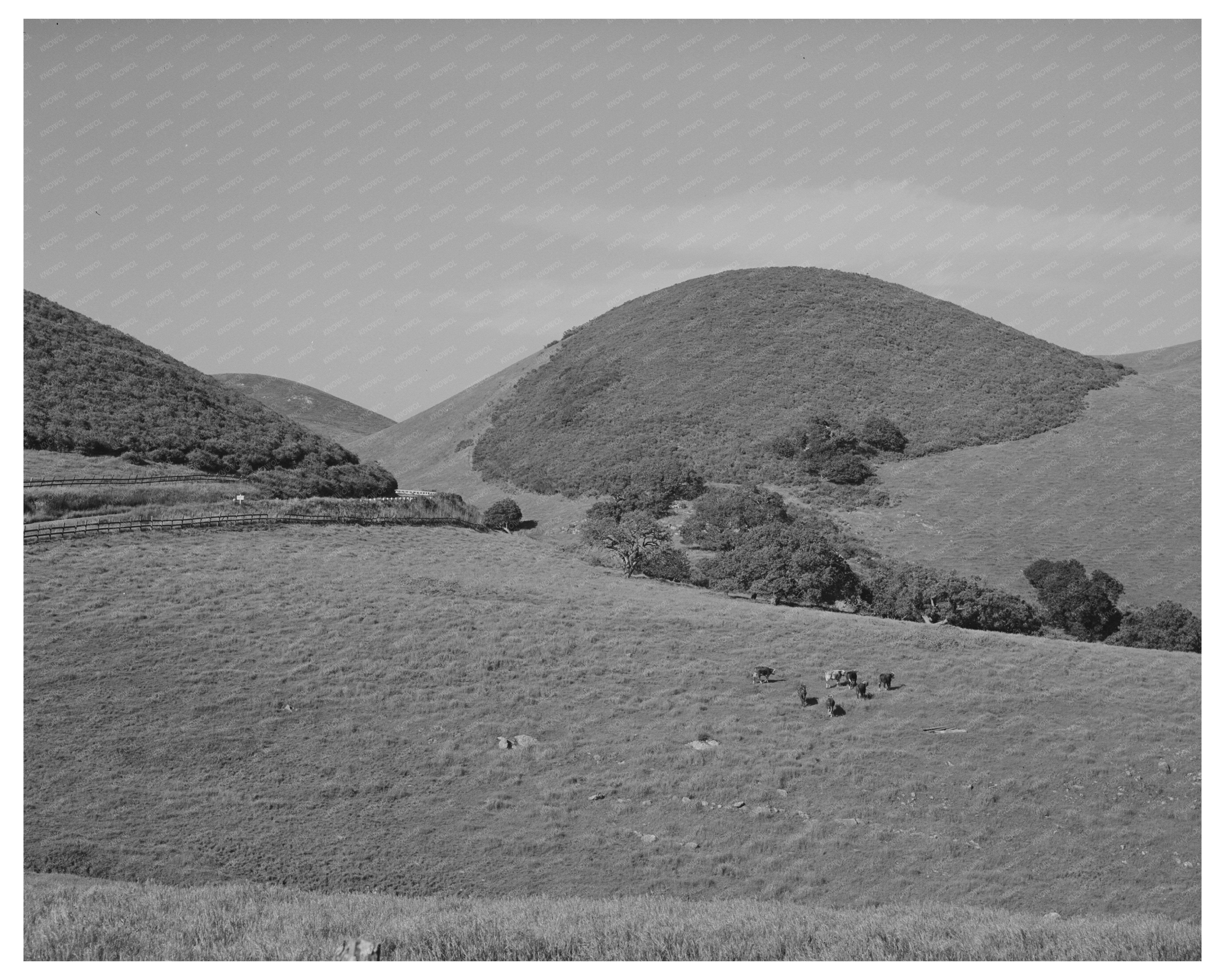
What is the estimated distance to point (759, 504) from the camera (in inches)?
2299

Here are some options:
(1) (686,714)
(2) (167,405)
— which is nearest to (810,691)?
(1) (686,714)

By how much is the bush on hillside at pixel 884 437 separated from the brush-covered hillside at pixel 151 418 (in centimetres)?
3577

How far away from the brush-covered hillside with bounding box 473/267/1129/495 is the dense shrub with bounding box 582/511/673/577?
1003 cm

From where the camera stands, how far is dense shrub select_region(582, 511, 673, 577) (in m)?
49.2

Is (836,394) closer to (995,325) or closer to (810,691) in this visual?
(995,325)

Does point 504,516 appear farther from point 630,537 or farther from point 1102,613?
point 1102,613

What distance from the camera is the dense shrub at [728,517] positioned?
55906 mm

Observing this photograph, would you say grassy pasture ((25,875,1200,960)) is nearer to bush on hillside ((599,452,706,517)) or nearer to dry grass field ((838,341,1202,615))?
dry grass field ((838,341,1202,615))

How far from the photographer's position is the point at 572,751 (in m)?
24.3

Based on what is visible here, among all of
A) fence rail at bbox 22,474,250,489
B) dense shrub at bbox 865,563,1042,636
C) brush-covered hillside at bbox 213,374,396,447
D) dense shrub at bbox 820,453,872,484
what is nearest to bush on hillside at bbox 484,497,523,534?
fence rail at bbox 22,474,250,489

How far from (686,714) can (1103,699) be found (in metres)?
12.4

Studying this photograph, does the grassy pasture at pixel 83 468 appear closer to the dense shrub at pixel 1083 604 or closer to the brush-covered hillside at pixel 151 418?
the brush-covered hillside at pixel 151 418

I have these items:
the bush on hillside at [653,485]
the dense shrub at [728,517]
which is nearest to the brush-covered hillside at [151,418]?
the bush on hillside at [653,485]

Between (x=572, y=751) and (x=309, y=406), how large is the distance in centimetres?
15596
